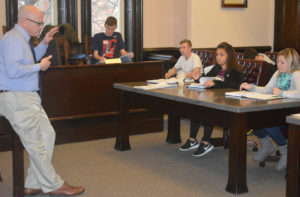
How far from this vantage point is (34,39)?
629cm

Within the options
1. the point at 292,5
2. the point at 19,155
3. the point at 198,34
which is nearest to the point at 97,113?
the point at 19,155

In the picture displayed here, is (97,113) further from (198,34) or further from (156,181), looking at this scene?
(198,34)

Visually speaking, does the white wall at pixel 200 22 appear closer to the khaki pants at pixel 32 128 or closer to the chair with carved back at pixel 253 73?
the chair with carved back at pixel 253 73

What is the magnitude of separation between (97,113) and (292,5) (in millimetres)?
4822

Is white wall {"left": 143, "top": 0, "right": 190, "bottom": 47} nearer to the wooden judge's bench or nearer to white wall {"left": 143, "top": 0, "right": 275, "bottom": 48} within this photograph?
white wall {"left": 143, "top": 0, "right": 275, "bottom": 48}

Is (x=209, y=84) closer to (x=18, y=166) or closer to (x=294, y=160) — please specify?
(x=294, y=160)

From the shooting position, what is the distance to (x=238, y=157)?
13.4 ft

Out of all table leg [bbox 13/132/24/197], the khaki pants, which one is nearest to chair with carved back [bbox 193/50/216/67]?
the khaki pants

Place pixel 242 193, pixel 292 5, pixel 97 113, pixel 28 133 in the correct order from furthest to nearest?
1. pixel 292 5
2. pixel 97 113
3. pixel 242 193
4. pixel 28 133

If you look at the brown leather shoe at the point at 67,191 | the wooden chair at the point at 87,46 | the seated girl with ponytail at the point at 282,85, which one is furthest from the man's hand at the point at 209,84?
the wooden chair at the point at 87,46

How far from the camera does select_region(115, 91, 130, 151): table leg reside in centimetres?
557

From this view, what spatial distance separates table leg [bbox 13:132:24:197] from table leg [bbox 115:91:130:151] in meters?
1.83

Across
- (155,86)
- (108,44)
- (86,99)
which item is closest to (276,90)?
(155,86)

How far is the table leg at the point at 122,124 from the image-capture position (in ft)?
18.3
